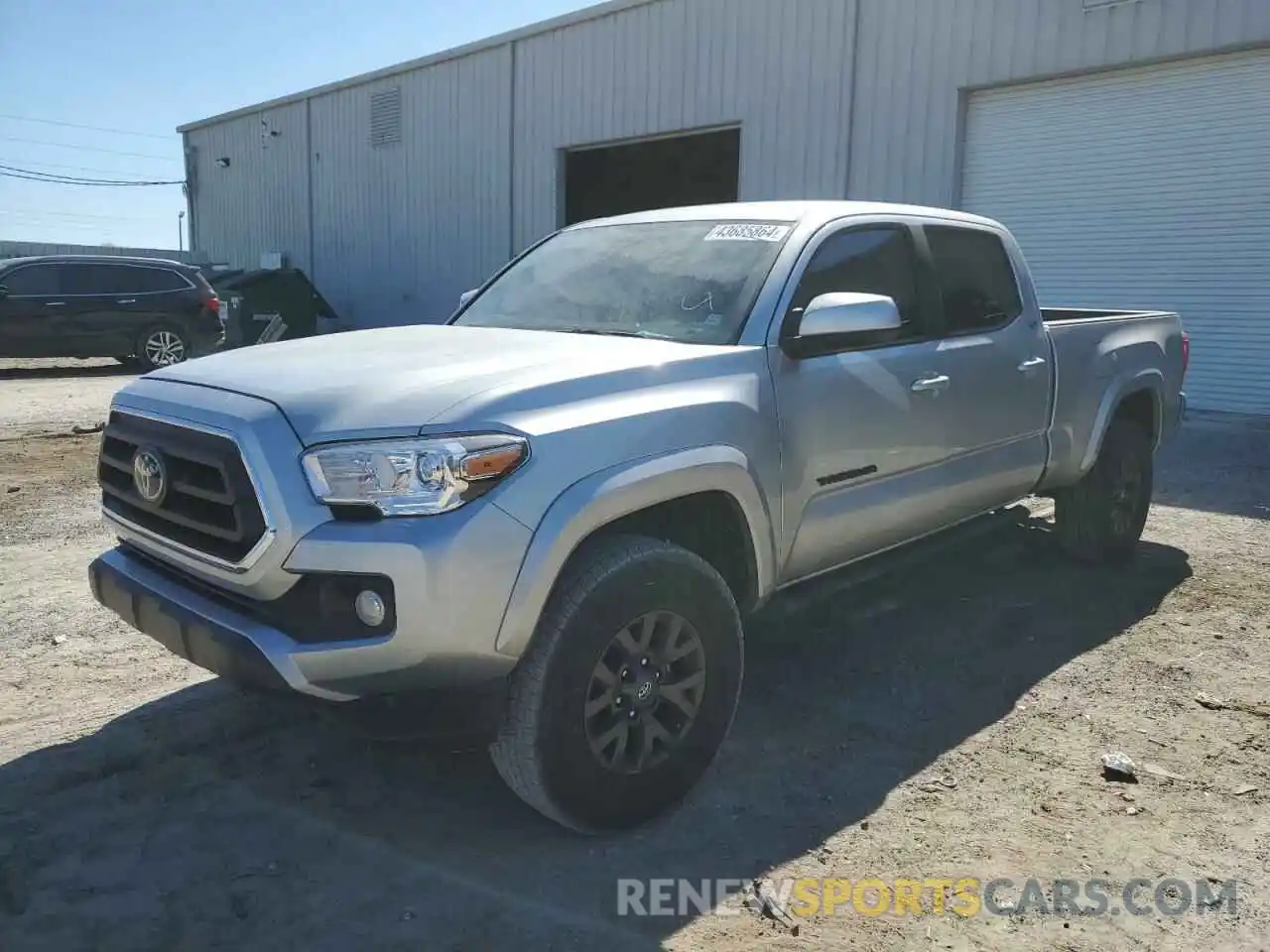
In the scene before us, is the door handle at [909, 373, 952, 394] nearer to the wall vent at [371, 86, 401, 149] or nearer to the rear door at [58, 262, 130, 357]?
the rear door at [58, 262, 130, 357]

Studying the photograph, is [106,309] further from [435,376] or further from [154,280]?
[435,376]

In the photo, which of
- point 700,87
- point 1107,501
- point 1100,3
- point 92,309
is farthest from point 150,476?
point 700,87

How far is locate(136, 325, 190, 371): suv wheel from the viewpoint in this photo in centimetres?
1534

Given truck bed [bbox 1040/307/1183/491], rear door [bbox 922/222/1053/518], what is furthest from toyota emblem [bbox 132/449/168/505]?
truck bed [bbox 1040/307/1183/491]

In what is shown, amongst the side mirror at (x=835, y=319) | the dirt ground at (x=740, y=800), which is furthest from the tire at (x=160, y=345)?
the side mirror at (x=835, y=319)

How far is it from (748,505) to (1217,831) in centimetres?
170

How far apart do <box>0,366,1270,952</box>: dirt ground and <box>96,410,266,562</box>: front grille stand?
0.56 m

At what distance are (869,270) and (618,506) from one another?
6.03 feet

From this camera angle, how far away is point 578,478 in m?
2.80

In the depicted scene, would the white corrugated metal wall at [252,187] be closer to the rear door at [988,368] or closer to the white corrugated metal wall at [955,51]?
the white corrugated metal wall at [955,51]

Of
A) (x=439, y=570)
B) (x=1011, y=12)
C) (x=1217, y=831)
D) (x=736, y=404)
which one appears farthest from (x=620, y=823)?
(x=1011, y=12)

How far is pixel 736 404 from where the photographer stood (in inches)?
129

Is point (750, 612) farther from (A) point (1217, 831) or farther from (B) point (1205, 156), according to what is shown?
(B) point (1205, 156)

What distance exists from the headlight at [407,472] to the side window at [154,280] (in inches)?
572
